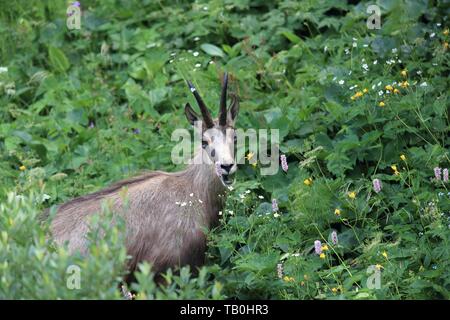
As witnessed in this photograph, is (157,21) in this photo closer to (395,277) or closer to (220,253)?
(220,253)

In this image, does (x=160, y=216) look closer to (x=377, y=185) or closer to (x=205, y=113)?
(x=205, y=113)

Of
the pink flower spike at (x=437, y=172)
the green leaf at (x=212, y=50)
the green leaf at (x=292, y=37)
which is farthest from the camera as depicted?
the green leaf at (x=212, y=50)

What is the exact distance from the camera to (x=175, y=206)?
839 centimetres

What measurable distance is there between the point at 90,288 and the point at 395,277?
2.72 meters

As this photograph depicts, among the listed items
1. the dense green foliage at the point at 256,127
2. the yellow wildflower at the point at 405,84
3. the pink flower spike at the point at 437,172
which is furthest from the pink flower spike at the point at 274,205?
the yellow wildflower at the point at 405,84

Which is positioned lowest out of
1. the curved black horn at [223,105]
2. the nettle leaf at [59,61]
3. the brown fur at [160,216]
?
the nettle leaf at [59,61]

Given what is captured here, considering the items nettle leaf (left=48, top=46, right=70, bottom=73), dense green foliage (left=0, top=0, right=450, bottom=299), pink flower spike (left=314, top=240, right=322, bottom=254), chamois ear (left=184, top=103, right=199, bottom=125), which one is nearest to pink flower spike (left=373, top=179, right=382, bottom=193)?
dense green foliage (left=0, top=0, right=450, bottom=299)

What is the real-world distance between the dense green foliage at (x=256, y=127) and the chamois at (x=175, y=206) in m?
0.23

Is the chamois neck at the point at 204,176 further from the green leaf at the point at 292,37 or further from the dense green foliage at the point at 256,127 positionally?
the green leaf at the point at 292,37

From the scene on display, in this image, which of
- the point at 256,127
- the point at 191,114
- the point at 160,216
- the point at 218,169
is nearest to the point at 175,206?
the point at 160,216

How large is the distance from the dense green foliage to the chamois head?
0.43 m

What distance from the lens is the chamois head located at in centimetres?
802

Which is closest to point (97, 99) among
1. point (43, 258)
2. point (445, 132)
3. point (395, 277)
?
point (445, 132)

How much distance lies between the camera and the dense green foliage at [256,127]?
25.0 ft
